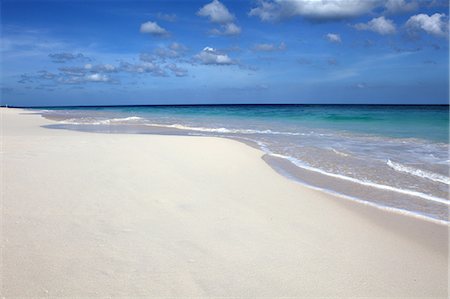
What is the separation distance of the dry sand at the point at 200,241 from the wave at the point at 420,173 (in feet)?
9.68

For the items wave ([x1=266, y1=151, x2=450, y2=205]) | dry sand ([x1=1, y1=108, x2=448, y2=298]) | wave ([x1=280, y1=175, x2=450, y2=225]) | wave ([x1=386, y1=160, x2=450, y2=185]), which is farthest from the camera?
wave ([x1=386, y1=160, x2=450, y2=185])

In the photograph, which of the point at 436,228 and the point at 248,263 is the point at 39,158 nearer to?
the point at 248,263

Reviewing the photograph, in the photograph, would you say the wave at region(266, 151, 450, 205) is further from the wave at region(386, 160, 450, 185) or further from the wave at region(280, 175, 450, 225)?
the wave at region(386, 160, 450, 185)

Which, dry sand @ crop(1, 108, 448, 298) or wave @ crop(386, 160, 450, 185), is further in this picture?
wave @ crop(386, 160, 450, 185)

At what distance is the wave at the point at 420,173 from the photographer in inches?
285

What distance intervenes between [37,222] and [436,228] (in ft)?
15.4

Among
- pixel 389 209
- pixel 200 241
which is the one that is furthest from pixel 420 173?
pixel 200 241

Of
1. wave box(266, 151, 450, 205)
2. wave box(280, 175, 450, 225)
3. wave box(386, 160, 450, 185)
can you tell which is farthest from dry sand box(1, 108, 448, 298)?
wave box(386, 160, 450, 185)

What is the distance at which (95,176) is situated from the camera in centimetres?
635

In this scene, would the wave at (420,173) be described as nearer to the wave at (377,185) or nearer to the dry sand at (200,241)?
the wave at (377,185)

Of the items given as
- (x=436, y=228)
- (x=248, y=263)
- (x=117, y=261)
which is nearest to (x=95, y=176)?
(x=117, y=261)

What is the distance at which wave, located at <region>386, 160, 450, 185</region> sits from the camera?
7.23 m

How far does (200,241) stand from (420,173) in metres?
6.02

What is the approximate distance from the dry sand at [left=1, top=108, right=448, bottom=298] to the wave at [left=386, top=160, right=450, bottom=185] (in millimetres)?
2951
